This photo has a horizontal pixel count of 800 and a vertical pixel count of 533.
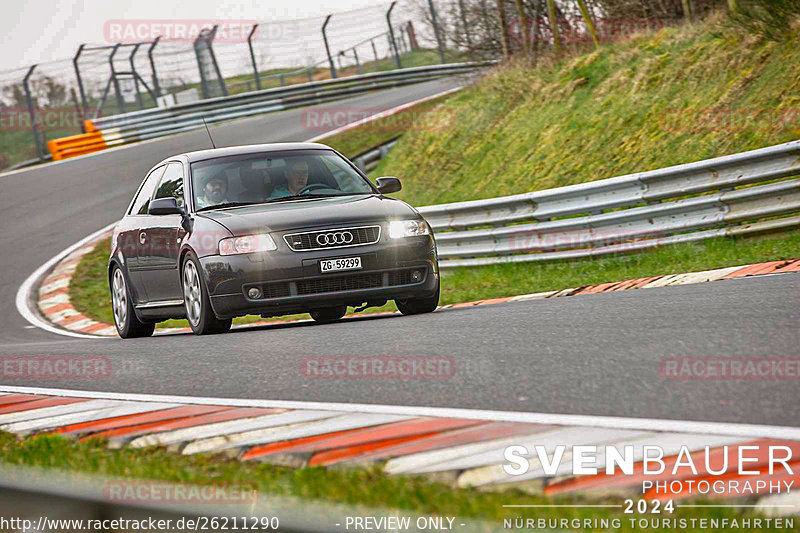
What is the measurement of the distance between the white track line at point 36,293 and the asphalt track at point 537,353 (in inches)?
100

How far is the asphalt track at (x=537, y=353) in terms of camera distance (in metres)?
4.47

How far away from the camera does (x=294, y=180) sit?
377 inches

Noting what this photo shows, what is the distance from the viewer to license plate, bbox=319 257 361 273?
8469mm

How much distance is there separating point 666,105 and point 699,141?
1622 millimetres

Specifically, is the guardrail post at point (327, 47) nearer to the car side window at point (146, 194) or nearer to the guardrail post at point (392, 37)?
the guardrail post at point (392, 37)

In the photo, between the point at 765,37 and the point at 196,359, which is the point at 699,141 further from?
the point at 196,359

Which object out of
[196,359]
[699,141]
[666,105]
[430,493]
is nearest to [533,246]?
[699,141]

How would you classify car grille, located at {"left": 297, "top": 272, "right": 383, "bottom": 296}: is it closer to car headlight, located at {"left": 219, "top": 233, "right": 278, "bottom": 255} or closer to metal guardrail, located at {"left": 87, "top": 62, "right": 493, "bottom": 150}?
car headlight, located at {"left": 219, "top": 233, "right": 278, "bottom": 255}

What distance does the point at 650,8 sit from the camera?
62.0 ft

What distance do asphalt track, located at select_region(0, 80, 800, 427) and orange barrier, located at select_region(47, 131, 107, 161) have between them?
20.7 m

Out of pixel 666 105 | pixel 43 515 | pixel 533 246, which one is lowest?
pixel 533 246

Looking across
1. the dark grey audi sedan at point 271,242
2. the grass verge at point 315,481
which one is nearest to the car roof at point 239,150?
the dark grey audi sedan at point 271,242

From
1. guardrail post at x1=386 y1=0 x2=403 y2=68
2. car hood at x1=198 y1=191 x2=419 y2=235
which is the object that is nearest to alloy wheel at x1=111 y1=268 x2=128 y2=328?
car hood at x1=198 y1=191 x2=419 y2=235

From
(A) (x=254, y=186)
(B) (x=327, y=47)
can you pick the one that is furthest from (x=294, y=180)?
(B) (x=327, y=47)
